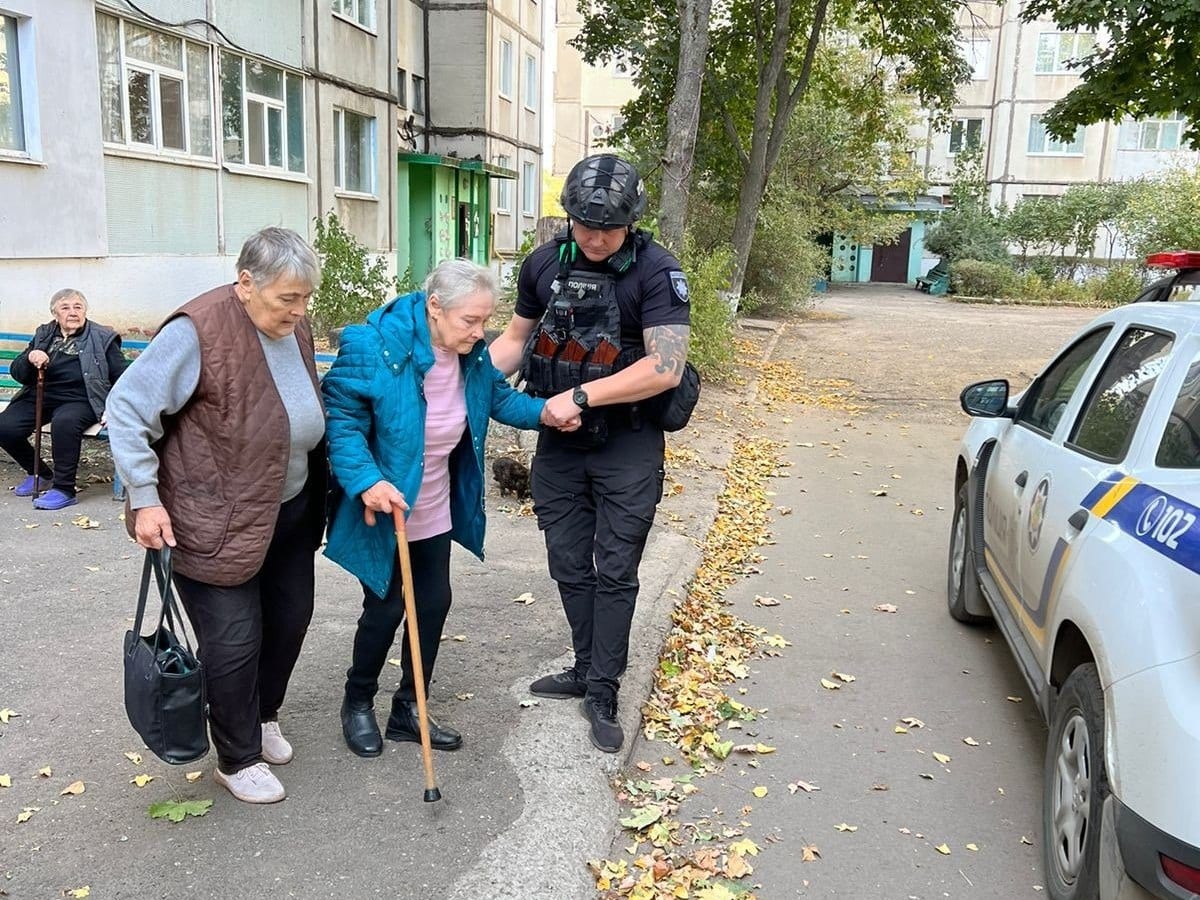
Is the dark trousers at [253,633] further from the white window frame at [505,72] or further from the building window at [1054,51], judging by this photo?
the building window at [1054,51]

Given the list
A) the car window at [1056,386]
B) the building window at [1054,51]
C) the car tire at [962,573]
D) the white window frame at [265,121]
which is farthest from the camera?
the building window at [1054,51]

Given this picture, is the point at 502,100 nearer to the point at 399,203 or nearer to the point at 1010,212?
the point at 399,203

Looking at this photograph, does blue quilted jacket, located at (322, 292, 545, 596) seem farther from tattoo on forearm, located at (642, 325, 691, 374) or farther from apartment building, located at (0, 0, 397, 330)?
apartment building, located at (0, 0, 397, 330)

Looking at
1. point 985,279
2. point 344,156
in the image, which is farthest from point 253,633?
point 985,279

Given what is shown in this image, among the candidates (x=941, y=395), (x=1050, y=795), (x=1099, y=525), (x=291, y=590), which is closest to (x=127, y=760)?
(x=291, y=590)

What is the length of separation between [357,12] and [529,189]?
12.8 m

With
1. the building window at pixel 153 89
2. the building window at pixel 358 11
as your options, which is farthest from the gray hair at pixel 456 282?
the building window at pixel 358 11

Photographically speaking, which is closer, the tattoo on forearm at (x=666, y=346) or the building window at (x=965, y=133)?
the tattoo on forearm at (x=666, y=346)

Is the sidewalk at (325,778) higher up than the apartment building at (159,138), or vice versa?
the apartment building at (159,138)

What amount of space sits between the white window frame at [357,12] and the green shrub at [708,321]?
33.1 ft

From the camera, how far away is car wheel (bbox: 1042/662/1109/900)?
2707mm

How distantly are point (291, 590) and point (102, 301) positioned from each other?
430 inches

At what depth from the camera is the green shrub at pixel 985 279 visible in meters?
32.7

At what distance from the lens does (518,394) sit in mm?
3711
